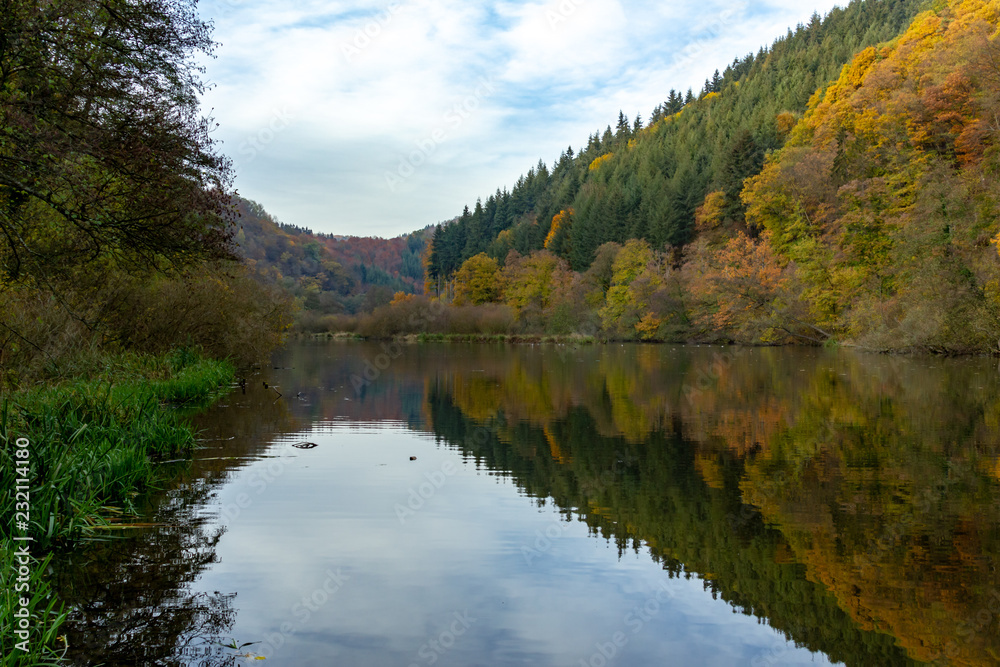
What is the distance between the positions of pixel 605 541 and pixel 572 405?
12226 mm

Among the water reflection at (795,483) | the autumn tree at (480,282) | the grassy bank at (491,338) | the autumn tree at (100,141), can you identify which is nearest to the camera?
the water reflection at (795,483)

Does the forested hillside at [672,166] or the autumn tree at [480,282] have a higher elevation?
the forested hillside at [672,166]

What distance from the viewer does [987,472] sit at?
1042 centimetres

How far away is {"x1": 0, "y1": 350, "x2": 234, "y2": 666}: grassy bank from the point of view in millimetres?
5211

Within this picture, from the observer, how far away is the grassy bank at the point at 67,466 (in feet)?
Answer: 17.1

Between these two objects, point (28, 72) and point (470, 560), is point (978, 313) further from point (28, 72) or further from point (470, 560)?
point (28, 72)

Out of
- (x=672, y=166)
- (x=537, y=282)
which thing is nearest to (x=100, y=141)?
(x=537, y=282)

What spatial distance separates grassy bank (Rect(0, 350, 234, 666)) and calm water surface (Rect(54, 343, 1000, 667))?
391mm

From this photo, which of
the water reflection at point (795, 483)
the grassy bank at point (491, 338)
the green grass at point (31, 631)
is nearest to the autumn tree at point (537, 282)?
the grassy bank at point (491, 338)

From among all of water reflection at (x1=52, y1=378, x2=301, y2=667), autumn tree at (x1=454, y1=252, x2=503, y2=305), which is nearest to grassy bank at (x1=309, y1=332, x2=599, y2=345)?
autumn tree at (x1=454, y1=252, x2=503, y2=305)

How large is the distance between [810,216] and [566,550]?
183 ft

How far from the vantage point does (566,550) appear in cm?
736

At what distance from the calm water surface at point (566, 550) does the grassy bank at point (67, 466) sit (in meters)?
0.39

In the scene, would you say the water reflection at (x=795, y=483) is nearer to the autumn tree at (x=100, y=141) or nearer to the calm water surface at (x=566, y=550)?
the calm water surface at (x=566, y=550)
